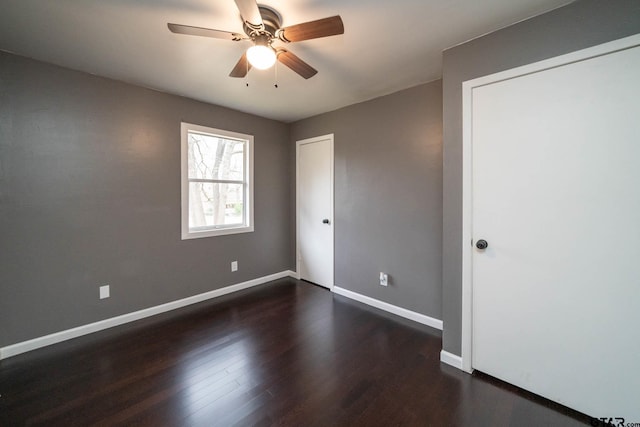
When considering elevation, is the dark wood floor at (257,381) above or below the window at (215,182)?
below

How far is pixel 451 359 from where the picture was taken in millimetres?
1953

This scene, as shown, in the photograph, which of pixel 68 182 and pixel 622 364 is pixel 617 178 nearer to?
pixel 622 364

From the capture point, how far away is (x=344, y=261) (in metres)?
3.36

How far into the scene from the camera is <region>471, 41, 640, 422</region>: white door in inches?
53.7

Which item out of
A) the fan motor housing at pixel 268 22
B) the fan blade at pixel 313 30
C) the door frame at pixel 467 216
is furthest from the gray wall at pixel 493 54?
the fan motor housing at pixel 268 22

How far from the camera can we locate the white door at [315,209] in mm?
3521

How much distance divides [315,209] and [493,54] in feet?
8.53

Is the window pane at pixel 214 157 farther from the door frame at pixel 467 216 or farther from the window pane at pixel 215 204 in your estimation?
the door frame at pixel 467 216

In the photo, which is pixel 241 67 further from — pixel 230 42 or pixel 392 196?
pixel 392 196

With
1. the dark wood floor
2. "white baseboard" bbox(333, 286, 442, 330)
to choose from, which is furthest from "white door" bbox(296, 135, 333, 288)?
the dark wood floor

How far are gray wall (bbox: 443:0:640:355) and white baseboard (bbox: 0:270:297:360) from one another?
106 inches

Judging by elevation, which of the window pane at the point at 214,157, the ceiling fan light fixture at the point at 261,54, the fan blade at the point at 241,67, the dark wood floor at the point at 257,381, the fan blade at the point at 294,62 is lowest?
the dark wood floor at the point at 257,381

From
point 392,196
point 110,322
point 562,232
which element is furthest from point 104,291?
point 562,232

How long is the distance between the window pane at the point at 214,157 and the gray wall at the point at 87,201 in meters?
0.21
